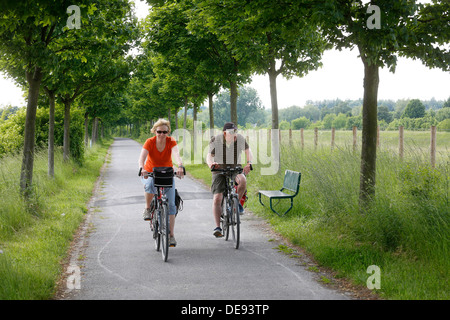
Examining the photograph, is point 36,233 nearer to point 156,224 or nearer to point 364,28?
point 156,224

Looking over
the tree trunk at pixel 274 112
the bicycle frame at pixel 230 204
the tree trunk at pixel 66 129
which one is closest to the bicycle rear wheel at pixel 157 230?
the bicycle frame at pixel 230 204

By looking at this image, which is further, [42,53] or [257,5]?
[42,53]

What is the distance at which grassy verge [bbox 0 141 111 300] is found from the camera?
5.20 metres

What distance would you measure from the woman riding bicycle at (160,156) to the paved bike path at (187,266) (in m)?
0.68

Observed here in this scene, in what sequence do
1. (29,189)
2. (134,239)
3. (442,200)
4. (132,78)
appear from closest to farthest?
(442,200) < (134,239) < (29,189) < (132,78)

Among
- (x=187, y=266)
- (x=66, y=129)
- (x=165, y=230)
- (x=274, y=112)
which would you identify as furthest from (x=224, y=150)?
(x=66, y=129)

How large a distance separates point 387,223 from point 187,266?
2.81 m

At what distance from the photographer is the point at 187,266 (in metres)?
6.49

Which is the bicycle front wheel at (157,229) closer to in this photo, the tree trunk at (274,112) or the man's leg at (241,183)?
the man's leg at (241,183)

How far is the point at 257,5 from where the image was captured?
23.2 feet

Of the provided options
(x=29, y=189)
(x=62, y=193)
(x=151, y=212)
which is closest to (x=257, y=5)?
(x=151, y=212)

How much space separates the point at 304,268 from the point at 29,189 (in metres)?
6.13
